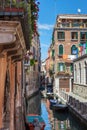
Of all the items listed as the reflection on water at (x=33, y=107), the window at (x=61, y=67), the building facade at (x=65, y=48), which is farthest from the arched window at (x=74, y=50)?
the reflection on water at (x=33, y=107)

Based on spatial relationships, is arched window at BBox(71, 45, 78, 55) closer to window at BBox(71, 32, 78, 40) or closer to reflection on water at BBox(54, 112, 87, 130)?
window at BBox(71, 32, 78, 40)

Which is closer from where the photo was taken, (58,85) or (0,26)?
(0,26)

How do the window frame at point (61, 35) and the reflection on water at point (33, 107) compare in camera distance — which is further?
the window frame at point (61, 35)

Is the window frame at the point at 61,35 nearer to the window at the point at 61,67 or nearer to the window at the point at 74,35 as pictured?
the window at the point at 74,35

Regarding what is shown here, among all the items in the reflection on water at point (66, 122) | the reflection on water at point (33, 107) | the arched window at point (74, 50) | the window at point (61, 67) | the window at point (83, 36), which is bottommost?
the reflection on water at point (33, 107)

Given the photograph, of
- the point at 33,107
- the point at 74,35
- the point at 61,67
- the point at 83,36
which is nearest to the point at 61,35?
the point at 74,35

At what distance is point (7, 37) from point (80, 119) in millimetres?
19166

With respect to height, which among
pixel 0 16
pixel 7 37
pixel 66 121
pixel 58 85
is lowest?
pixel 58 85

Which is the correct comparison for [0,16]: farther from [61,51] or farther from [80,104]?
[61,51]

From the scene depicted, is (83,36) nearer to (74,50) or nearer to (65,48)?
(74,50)

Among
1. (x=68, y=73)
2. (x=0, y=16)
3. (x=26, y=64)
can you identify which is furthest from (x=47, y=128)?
(x=68, y=73)

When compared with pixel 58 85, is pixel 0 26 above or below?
above

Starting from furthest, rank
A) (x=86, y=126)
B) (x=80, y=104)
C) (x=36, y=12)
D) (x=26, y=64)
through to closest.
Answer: (x=80, y=104) → (x=86, y=126) → (x=26, y=64) → (x=36, y=12)

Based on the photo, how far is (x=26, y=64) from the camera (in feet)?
60.8
